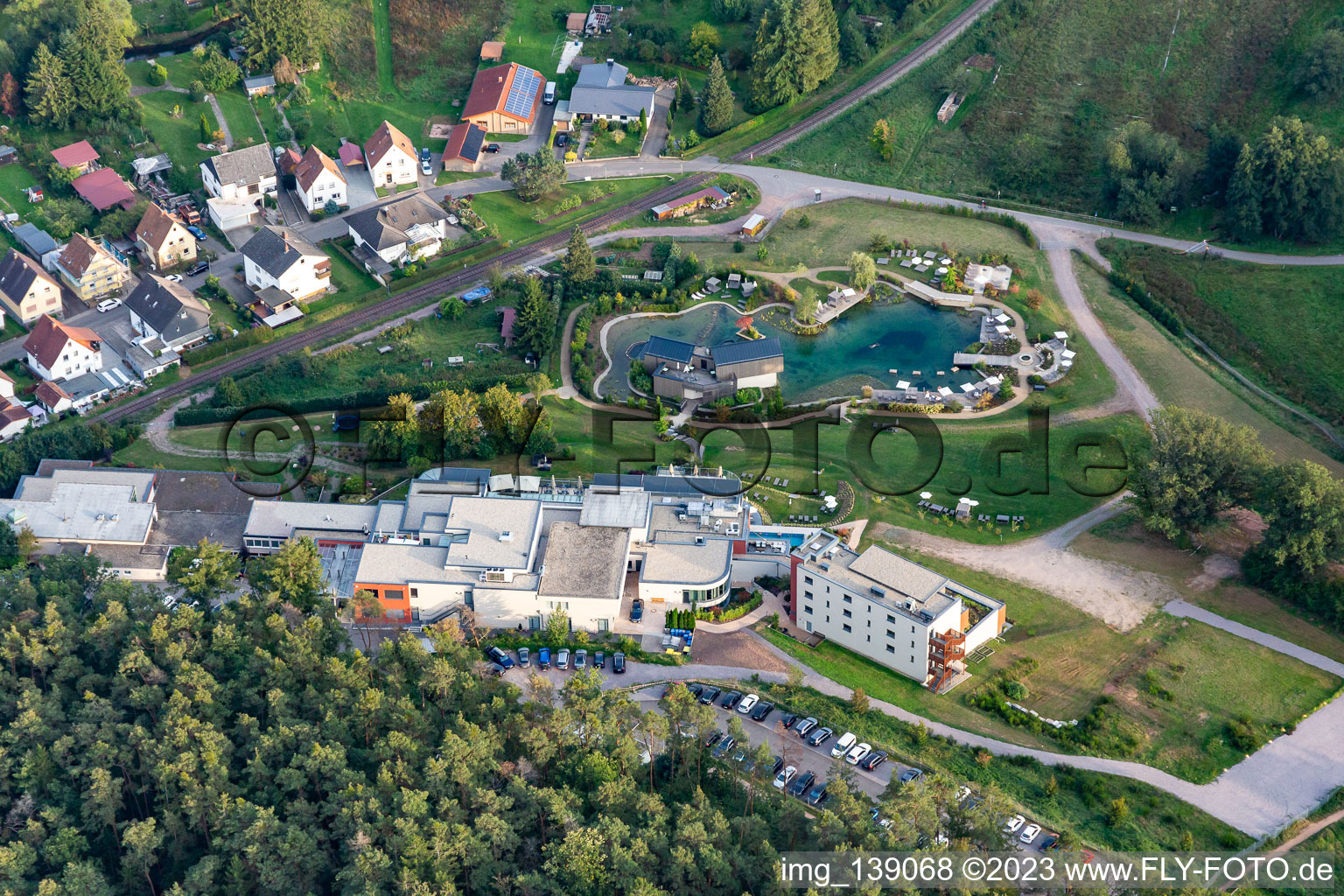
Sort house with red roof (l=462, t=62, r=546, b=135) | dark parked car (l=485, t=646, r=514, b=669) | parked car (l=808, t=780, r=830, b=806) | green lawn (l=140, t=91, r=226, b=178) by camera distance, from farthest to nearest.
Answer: house with red roof (l=462, t=62, r=546, b=135)
green lawn (l=140, t=91, r=226, b=178)
dark parked car (l=485, t=646, r=514, b=669)
parked car (l=808, t=780, r=830, b=806)

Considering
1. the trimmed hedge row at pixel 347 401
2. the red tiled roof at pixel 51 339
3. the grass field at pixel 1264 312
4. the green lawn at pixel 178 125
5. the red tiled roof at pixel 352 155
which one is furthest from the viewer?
the red tiled roof at pixel 352 155

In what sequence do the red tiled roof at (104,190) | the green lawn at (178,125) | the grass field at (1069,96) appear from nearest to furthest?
the red tiled roof at (104,190), the grass field at (1069,96), the green lawn at (178,125)

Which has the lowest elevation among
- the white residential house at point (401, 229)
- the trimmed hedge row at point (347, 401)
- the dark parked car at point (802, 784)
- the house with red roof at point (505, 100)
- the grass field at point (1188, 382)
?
the dark parked car at point (802, 784)

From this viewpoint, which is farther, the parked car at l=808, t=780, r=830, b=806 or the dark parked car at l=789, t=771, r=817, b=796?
the dark parked car at l=789, t=771, r=817, b=796

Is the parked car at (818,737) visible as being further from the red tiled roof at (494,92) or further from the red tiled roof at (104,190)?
the red tiled roof at (104,190)

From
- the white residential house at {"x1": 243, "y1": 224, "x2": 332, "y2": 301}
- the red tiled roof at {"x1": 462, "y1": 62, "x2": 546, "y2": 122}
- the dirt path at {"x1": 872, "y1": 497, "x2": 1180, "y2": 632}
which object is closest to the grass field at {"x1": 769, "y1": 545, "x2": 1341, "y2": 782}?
the dirt path at {"x1": 872, "y1": 497, "x2": 1180, "y2": 632}

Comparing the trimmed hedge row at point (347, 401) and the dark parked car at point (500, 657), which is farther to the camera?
the trimmed hedge row at point (347, 401)

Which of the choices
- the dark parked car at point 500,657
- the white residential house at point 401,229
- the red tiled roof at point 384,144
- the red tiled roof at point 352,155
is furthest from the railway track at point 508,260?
the dark parked car at point 500,657

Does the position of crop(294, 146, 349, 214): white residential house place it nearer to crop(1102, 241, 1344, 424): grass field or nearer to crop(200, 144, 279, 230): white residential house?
crop(200, 144, 279, 230): white residential house
